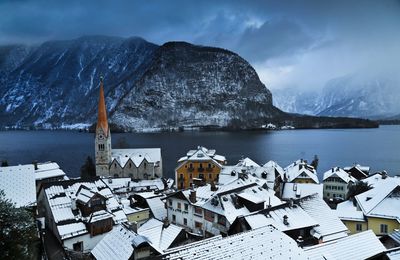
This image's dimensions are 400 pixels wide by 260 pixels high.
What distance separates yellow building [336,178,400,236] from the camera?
105ft

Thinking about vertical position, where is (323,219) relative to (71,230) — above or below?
below

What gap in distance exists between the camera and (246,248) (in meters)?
17.9

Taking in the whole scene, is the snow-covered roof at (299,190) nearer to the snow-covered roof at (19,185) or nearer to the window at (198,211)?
the window at (198,211)

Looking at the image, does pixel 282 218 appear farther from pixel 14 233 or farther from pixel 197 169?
pixel 197 169

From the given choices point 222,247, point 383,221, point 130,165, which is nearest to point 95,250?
point 222,247

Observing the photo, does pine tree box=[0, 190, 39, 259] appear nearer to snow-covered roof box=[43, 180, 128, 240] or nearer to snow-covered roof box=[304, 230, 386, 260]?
snow-covered roof box=[43, 180, 128, 240]

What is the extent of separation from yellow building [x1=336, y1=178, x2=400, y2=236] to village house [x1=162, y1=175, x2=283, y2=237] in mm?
7979

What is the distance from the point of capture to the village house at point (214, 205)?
32.7m

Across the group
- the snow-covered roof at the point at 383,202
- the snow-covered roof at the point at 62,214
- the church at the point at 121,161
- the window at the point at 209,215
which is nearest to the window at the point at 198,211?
the window at the point at 209,215

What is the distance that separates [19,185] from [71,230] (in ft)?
27.8

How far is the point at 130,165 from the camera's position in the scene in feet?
251

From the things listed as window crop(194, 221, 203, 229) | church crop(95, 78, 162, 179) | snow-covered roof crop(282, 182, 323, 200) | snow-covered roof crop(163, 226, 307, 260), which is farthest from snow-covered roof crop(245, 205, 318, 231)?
church crop(95, 78, 162, 179)

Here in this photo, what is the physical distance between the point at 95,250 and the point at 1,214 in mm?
11496

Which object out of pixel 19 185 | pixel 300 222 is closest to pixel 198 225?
pixel 300 222
